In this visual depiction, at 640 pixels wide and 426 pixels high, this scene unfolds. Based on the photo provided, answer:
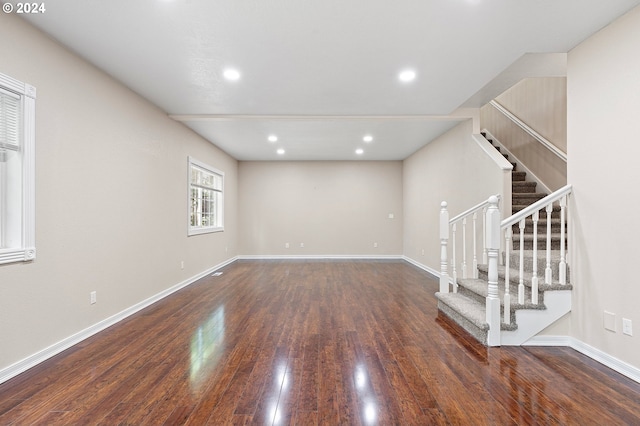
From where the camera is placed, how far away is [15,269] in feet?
7.86

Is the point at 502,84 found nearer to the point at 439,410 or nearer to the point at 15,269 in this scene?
the point at 439,410

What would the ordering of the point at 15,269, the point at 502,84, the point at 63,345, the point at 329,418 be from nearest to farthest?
the point at 329,418 < the point at 15,269 < the point at 63,345 < the point at 502,84

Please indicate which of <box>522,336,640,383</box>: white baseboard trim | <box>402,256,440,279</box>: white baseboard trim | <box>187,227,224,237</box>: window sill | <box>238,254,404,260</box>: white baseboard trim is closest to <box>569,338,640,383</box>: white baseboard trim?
<box>522,336,640,383</box>: white baseboard trim

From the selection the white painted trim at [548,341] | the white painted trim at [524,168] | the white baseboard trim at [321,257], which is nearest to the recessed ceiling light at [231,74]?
the white painted trim at [548,341]

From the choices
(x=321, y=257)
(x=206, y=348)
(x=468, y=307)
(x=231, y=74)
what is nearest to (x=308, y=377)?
(x=206, y=348)

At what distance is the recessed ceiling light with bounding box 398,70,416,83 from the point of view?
3.41m

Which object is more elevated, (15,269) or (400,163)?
(400,163)

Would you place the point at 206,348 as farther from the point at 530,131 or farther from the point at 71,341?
the point at 530,131

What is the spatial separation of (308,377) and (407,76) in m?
3.08

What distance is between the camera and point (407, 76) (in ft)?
11.5

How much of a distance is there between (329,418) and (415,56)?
3.05m

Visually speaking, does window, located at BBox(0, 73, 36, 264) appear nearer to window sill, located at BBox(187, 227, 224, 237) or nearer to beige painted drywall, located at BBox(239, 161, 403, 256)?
window sill, located at BBox(187, 227, 224, 237)

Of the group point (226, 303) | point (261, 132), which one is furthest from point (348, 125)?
point (226, 303)

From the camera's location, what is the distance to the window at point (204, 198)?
590 centimetres
